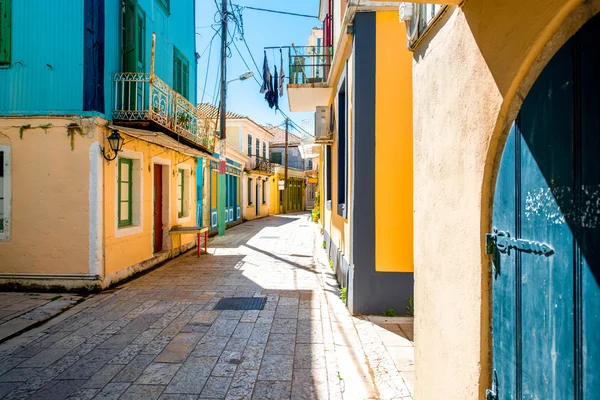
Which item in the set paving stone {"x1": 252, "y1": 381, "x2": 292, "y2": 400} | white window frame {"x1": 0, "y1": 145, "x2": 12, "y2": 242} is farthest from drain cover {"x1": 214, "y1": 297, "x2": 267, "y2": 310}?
white window frame {"x1": 0, "y1": 145, "x2": 12, "y2": 242}

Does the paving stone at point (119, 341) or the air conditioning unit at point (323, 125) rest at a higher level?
the air conditioning unit at point (323, 125)

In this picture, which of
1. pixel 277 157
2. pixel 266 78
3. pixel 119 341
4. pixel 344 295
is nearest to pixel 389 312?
pixel 344 295

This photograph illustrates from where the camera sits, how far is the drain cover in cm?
600

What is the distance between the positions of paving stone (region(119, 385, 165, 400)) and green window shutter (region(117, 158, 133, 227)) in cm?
508

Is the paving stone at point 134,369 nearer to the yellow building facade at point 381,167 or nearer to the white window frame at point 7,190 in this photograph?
the yellow building facade at point 381,167

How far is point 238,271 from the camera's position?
8.79 meters

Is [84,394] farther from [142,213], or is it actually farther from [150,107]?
[142,213]

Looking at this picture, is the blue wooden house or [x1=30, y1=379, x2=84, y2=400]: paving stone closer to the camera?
[x1=30, y1=379, x2=84, y2=400]: paving stone

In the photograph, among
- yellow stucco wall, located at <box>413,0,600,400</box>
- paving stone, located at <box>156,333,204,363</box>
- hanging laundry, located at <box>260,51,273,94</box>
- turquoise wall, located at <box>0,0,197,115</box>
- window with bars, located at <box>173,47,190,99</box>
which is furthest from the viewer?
hanging laundry, located at <box>260,51,273,94</box>

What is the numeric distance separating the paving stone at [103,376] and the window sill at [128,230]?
4073 mm

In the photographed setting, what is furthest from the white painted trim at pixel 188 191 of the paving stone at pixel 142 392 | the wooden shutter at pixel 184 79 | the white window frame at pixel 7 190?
the paving stone at pixel 142 392

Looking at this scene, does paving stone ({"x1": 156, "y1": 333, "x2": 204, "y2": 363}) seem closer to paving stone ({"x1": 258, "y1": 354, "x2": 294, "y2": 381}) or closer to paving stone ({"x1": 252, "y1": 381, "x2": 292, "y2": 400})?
paving stone ({"x1": 258, "y1": 354, "x2": 294, "y2": 381})

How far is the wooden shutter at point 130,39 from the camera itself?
25.9ft

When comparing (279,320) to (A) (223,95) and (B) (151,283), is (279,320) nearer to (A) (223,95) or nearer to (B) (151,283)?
(B) (151,283)
